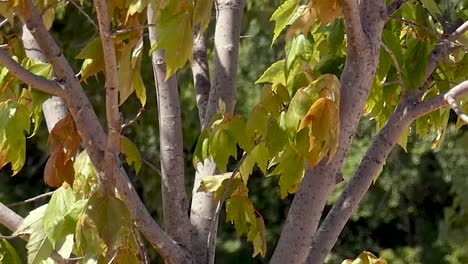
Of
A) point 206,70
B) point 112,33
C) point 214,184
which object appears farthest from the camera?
point 206,70

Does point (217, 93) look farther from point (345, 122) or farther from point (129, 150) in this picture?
point (345, 122)

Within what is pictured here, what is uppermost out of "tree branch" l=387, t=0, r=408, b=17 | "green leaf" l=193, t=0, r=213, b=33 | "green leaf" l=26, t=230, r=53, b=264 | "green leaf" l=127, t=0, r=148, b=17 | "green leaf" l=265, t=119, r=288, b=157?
"green leaf" l=127, t=0, r=148, b=17

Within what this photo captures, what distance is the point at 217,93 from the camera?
4.89 feet

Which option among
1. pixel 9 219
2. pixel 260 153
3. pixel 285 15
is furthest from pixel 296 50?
pixel 9 219

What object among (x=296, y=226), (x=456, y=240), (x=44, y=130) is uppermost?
(x=296, y=226)

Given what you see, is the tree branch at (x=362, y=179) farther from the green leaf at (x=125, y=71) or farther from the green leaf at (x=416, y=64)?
the green leaf at (x=125, y=71)

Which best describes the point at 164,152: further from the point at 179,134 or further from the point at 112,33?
the point at 112,33

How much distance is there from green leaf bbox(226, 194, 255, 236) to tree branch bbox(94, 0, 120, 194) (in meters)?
0.34

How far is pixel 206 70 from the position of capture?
5.32 ft

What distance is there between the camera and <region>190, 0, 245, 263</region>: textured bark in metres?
1.41

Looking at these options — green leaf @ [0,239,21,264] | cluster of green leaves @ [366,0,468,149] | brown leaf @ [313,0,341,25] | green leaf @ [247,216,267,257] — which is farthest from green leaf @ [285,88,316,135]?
green leaf @ [0,239,21,264]

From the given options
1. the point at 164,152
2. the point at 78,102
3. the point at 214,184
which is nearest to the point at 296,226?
the point at 214,184

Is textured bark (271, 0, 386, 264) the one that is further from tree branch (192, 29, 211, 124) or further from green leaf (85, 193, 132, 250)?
tree branch (192, 29, 211, 124)

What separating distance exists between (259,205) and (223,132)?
119 inches
